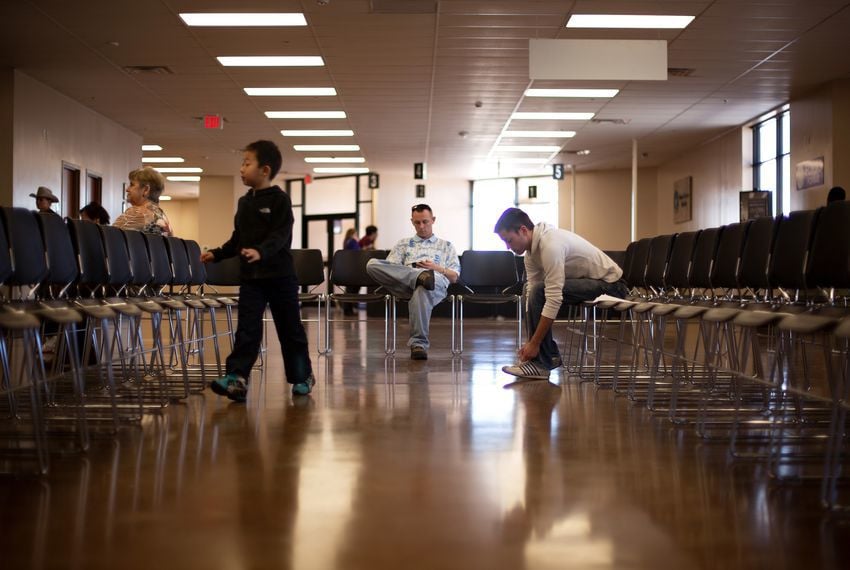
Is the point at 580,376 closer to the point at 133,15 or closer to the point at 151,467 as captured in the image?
the point at 151,467

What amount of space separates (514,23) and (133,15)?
3638 mm

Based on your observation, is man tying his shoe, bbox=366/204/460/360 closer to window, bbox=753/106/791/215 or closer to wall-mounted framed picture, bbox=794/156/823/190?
wall-mounted framed picture, bbox=794/156/823/190

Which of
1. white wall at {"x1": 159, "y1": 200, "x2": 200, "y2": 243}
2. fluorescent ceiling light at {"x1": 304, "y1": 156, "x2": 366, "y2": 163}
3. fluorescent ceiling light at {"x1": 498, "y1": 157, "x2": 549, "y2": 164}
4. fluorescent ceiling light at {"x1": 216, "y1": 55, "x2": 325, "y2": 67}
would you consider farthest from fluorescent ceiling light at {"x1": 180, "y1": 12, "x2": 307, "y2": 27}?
white wall at {"x1": 159, "y1": 200, "x2": 200, "y2": 243}

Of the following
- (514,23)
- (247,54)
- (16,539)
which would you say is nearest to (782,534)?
(16,539)

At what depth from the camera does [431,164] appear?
19.2m

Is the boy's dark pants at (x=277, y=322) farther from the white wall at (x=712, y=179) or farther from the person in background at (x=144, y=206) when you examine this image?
the white wall at (x=712, y=179)

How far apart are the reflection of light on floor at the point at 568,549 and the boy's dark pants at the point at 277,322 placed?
2.51 m

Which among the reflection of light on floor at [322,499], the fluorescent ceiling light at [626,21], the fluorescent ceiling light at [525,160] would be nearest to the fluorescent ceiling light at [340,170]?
the fluorescent ceiling light at [525,160]

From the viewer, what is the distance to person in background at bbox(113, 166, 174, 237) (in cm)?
551

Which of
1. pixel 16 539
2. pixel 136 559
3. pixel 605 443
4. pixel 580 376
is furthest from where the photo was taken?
pixel 580 376

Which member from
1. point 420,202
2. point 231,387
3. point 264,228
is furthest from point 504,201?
point 231,387

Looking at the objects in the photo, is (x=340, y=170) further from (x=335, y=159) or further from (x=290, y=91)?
(x=290, y=91)

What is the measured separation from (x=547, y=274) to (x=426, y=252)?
79.4 inches

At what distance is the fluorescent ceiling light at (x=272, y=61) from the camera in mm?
9828
